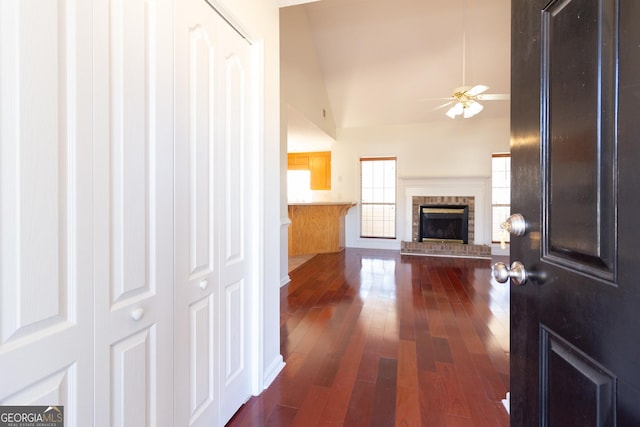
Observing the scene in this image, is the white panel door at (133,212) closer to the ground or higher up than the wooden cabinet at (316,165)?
closer to the ground

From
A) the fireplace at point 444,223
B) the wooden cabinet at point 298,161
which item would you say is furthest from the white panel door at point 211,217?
the wooden cabinet at point 298,161

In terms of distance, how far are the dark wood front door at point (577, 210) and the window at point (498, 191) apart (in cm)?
589

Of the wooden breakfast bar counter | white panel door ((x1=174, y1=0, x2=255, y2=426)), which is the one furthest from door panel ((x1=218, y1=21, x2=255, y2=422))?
the wooden breakfast bar counter

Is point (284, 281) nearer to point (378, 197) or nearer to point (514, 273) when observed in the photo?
point (514, 273)

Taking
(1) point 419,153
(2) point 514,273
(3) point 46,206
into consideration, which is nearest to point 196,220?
(3) point 46,206

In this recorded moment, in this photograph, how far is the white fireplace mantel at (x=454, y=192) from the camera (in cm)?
600

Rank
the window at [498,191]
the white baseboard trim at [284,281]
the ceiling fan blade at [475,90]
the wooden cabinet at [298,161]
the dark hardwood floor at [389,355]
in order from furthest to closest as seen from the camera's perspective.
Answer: the wooden cabinet at [298,161] < the window at [498,191] < the white baseboard trim at [284,281] < the ceiling fan blade at [475,90] < the dark hardwood floor at [389,355]

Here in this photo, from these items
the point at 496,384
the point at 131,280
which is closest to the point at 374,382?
the point at 496,384

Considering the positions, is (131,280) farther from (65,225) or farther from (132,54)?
(132,54)

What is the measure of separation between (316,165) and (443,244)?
3275 mm

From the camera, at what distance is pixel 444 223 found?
628cm

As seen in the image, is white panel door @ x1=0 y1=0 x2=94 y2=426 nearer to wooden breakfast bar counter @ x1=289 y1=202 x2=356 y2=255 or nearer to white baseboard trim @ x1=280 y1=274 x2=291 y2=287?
white baseboard trim @ x1=280 y1=274 x2=291 y2=287

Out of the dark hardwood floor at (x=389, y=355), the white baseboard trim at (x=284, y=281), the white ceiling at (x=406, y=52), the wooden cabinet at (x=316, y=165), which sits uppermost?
the white ceiling at (x=406, y=52)

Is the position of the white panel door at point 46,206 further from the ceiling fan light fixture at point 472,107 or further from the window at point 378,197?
the window at point 378,197
